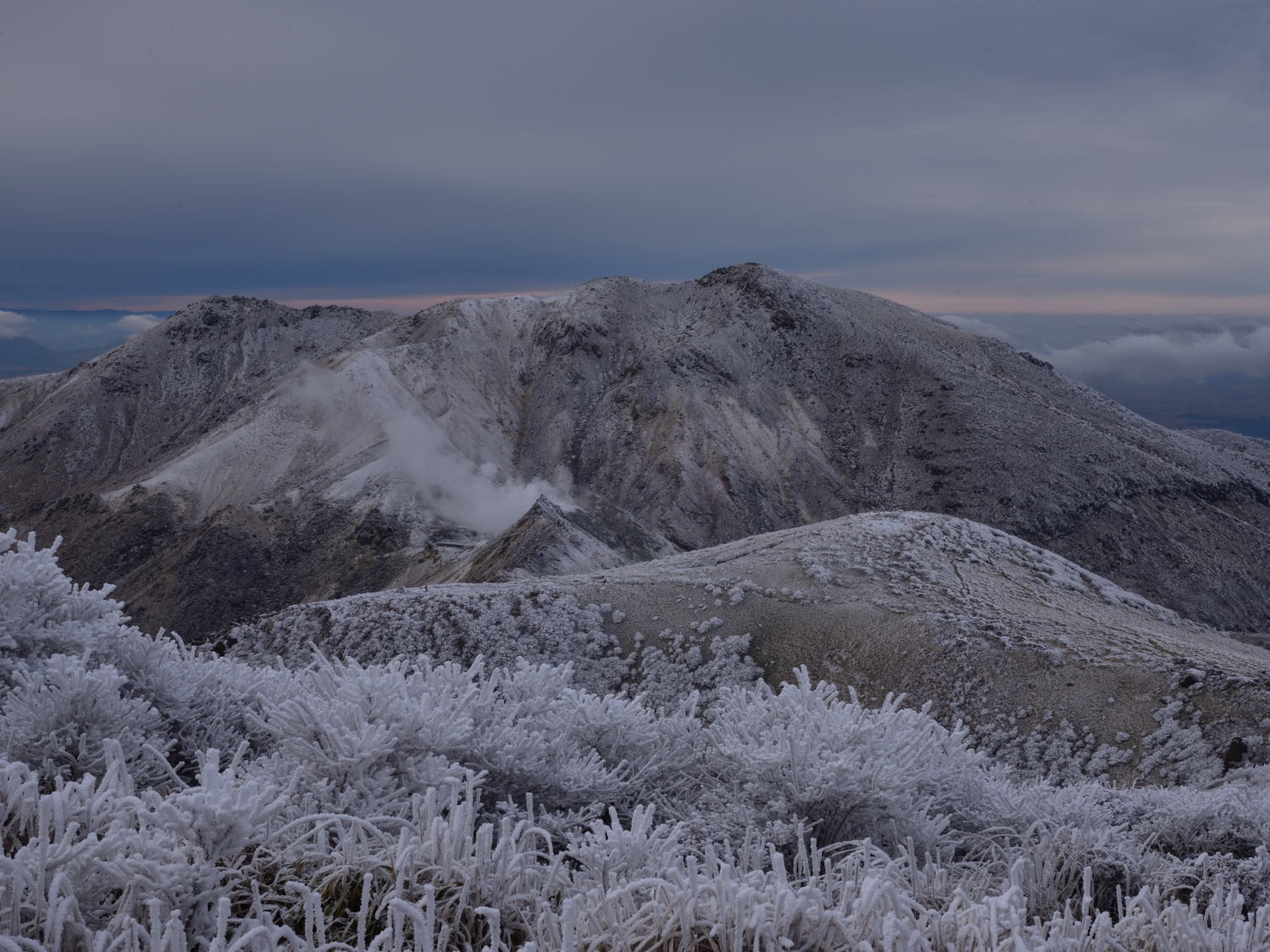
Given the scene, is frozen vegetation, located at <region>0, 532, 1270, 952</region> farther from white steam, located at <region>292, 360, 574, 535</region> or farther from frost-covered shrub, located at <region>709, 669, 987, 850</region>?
white steam, located at <region>292, 360, 574, 535</region>

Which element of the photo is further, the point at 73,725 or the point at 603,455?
the point at 603,455

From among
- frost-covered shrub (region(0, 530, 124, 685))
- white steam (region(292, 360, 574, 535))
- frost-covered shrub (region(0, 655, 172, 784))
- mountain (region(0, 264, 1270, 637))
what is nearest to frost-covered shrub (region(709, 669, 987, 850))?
frost-covered shrub (region(0, 655, 172, 784))

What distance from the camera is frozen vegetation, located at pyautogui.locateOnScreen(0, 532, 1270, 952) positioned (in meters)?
3.17

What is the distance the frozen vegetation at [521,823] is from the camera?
10.4 feet

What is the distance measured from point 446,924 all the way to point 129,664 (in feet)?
13.6

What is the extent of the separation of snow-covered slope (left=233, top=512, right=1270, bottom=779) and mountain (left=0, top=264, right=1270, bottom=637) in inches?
476

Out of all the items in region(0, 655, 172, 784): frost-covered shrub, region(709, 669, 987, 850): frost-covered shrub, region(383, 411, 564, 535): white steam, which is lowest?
region(383, 411, 564, 535): white steam

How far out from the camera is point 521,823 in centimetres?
393

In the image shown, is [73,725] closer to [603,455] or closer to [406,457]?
[406,457]

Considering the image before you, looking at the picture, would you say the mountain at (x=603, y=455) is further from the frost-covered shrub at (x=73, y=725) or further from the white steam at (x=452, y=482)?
the frost-covered shrub at (x=73, y=725)

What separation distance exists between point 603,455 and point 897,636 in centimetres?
5449

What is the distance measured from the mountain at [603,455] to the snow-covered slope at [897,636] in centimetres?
1210

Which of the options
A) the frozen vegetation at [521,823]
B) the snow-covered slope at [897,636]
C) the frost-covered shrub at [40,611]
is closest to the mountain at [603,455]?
the snow-covered slope at [897,636]

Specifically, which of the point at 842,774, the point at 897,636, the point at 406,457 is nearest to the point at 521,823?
the point at 842,774
